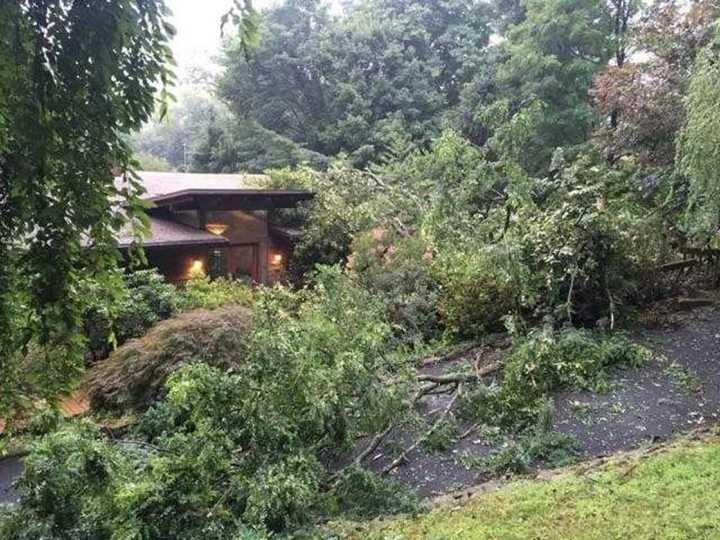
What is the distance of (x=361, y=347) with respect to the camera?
16.7ft

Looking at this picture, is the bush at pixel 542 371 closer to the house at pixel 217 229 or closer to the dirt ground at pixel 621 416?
the dirt ground at pixel 621 416

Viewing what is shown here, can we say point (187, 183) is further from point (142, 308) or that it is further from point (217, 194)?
point (142, 308)

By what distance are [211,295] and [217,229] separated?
421cm

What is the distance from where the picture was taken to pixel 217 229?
13383mm

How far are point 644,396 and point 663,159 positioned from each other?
4588 millimetres

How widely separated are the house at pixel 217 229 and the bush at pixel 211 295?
1.36 meters

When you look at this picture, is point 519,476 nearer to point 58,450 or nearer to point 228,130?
point 58,450

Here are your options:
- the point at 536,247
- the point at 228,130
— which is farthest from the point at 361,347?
the point at 228,130

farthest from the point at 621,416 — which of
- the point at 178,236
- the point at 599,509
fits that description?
the point at 178,236

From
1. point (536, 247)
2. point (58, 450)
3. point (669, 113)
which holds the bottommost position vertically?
point (58, 450)

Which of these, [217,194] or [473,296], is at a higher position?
[217,194]

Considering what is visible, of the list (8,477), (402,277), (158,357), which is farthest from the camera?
(402,277)

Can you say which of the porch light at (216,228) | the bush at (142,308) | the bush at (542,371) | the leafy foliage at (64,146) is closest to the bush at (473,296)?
the bush at (542,371)

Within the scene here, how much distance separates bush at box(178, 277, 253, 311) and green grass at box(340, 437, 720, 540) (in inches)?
210
